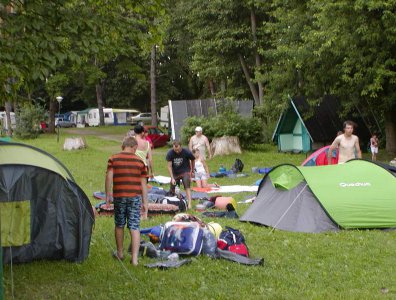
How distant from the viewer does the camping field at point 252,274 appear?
590 centimetres

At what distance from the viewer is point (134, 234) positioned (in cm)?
687

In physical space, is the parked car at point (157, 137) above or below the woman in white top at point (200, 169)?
above

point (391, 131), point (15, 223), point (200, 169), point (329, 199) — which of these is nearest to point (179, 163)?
point (200, 169)

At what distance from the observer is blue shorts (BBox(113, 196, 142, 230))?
6871mm

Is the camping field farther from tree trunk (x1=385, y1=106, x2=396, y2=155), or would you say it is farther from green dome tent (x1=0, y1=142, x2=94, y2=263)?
tree trunk (x1=385, y1=106, x2=396, y2=155)

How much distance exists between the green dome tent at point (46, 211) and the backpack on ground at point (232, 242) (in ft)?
5.44

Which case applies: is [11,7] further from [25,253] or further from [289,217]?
[289,217]

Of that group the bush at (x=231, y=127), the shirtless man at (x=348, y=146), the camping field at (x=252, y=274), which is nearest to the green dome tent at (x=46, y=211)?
the camping field at (x=252, y=274)

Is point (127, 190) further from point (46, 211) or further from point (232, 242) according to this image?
point (232, 242)

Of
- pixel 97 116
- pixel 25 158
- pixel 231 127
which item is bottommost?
pixel 25 158

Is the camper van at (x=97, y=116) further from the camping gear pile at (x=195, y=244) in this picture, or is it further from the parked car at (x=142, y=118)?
the camping gear pile at (x=195, y=244)

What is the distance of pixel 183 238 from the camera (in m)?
7.29

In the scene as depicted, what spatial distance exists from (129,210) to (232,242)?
1.44m

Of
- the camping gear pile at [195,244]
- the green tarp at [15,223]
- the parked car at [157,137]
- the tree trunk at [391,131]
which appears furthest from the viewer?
the parked car at [157,137]
